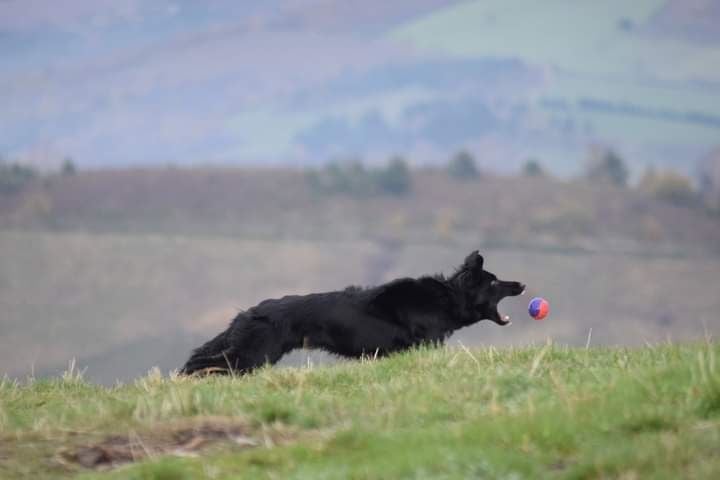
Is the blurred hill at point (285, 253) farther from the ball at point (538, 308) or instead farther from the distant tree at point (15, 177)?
the ball at point (538, 308)

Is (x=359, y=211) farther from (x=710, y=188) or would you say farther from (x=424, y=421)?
(x=424, y=421)

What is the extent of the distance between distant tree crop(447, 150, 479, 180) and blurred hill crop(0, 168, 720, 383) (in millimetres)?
2750

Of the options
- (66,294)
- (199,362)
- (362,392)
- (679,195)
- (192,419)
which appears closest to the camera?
(192,419)

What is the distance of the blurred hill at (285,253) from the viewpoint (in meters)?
104

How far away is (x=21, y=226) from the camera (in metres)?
126

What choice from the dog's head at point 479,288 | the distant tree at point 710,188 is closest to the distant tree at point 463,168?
the distant tree at point 710,188

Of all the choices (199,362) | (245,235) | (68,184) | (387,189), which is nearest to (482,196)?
(387,189)

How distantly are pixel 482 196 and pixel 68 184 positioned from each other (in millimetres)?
37817

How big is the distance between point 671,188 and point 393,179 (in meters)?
25.8

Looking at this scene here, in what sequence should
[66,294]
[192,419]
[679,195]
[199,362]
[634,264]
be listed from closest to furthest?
[192,419] → [199,362] → [66,294] → [634,264] → [679,195]

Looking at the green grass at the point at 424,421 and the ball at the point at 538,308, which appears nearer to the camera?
the green grass at the point at 424,421

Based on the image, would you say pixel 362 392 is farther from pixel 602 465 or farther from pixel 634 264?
pixel 634 264

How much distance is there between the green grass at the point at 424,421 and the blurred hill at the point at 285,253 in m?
76.0

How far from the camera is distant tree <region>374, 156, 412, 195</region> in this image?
148000 mm
